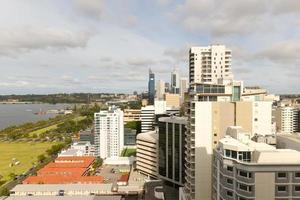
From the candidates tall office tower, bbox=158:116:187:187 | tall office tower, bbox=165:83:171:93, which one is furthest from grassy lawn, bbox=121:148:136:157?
tall office tower, bbox=165:83:171:93

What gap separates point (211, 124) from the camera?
18.8m

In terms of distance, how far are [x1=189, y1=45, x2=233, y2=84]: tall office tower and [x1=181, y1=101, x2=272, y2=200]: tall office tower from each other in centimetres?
1609

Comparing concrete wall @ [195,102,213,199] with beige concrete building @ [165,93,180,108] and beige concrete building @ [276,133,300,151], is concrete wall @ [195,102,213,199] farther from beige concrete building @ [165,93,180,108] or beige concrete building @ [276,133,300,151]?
beige concrete building @ [165,93,180,108]

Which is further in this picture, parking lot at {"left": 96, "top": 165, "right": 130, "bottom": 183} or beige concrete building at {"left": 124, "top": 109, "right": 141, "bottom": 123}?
beige concrete building at {"left": 124, "top": 109, "right": 141, "bottom": 123}

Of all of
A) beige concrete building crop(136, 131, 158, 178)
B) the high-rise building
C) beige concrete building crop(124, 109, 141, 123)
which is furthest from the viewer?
beige concrete building crop(124, 109, 141, 123)

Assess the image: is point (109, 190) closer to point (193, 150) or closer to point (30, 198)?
point (30, 198)

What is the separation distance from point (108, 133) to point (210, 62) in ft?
47.3

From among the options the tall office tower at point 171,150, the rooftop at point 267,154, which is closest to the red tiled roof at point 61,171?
the tall office tower at point 171,150

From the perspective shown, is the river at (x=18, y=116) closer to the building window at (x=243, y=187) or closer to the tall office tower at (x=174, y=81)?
the tall office tower at (x=174, y=81)

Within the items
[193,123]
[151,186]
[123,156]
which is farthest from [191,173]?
[123,156]

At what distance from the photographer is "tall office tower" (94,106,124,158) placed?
42500 mm

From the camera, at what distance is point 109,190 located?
28.5 m

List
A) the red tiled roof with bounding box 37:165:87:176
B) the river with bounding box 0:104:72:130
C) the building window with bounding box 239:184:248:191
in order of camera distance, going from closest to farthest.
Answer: the building window with bounding box 239:184:248:191 → the red tiled roof with bounding box 37:165:87:176 → the river with bounding box 0:104:72:130

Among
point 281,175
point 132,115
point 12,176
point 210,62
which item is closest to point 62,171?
point 12,176
